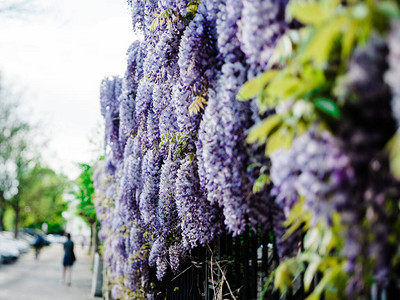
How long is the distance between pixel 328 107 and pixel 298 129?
0.15 m

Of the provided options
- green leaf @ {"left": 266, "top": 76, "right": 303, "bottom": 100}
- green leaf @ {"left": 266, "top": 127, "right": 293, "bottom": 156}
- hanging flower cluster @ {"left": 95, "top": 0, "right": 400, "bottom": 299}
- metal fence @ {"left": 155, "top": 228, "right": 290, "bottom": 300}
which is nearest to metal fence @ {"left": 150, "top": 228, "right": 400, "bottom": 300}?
metal fence @ {"left": 155, "top": 228, "right": 290, "bottom": 300}

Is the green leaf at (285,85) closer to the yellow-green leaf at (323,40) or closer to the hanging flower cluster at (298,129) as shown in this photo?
the hanging flower cluster at (298,129)

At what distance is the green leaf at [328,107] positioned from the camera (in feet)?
4.46

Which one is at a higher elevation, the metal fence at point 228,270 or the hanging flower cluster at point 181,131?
the hanging flower cluster at point 181,131

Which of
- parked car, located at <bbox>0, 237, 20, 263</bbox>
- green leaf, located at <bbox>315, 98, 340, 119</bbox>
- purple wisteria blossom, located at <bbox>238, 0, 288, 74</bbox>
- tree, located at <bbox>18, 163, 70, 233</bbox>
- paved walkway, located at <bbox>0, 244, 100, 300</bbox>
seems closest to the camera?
green leaf, located at <bbox>315, 98, 340, 119</bbox>

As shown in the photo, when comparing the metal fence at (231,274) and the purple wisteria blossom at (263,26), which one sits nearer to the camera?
the purple wisteria blossom at (263,26)

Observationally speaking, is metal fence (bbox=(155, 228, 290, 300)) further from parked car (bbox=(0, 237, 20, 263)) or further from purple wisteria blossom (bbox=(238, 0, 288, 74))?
parked car (bbox=(0, 237, 20, 263))

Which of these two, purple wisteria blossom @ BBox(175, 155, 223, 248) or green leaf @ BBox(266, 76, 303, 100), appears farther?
purple wisteria blossom @ BBox(175, 155, 223, 248)

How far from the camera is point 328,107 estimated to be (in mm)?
1366

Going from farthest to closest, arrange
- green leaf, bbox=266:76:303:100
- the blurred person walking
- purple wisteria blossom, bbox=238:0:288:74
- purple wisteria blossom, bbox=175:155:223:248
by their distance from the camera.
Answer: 1. the blurred person walking
2. purple wisteria blossom, bbox=175:155:223:248
3. purple wisteria blossom, bbox=238:0:288:74
4. green leaf, bbox=266:76:303:100

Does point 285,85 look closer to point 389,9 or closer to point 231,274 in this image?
point 389,9

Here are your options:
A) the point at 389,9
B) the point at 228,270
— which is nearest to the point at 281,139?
the point at 389,9

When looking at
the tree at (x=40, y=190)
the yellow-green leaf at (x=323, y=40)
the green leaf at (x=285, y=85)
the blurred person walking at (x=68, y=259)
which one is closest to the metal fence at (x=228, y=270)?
the green leaf at (x=285, y=85)

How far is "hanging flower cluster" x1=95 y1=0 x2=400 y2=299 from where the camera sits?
1.31 metres
